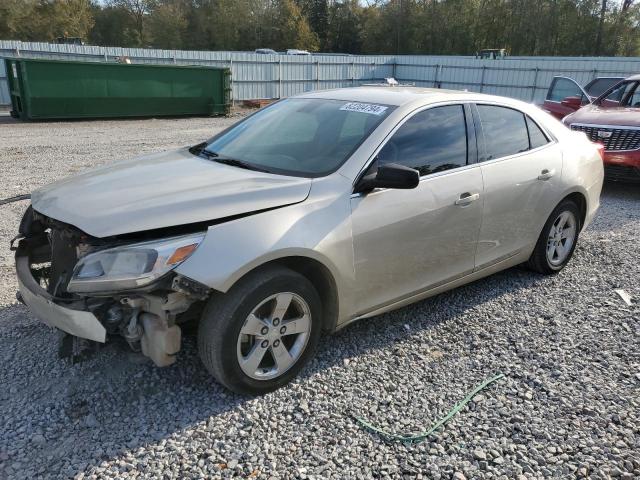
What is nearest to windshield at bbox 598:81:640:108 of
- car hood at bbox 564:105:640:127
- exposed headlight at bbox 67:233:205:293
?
car hood at bbox 564:105:640:127

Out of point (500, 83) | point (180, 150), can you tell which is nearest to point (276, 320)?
point (180, 150)

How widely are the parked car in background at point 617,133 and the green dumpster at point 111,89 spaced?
43.7ft

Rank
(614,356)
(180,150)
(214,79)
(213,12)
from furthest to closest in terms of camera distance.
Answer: (213,12)
(214,79)
(180,150)
(614,356)

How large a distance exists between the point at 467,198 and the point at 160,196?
6.81 feet

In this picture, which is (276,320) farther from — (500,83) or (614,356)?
(500,83)

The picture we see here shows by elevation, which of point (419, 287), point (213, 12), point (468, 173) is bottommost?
point (419, 287)

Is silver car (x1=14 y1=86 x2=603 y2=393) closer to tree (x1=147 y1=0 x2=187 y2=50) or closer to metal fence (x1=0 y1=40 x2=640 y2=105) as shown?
metal fence (x1=0 y1=40 x2=640 y2=105)

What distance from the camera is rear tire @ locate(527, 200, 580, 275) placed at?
4.76 metres

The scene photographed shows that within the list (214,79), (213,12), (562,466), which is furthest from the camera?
(213,12)

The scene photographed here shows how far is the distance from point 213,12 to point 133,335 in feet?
225

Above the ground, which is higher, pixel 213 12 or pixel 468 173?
pixel 213 12

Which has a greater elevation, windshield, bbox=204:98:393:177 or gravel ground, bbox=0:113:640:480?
windshield, bbox=204:98:393:177

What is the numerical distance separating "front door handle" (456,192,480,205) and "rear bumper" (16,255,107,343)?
94.7 inches

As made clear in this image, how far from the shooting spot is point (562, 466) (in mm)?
2682
